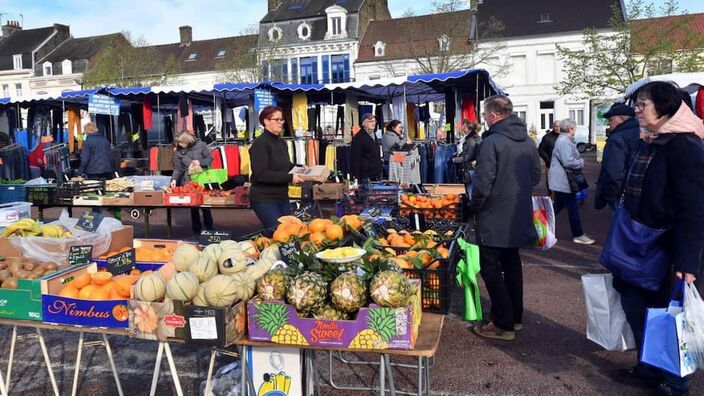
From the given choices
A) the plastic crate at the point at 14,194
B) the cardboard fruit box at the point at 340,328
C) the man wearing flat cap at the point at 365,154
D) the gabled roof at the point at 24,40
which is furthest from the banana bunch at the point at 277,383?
the gabled roof at the point at 24,40

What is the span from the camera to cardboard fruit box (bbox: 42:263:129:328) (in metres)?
2.65

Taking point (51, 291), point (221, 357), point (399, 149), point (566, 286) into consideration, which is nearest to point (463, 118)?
point (399, 149)

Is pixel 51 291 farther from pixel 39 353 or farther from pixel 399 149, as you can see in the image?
pixel 399 149

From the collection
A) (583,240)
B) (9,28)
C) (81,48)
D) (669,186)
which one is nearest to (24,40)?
(9,28)

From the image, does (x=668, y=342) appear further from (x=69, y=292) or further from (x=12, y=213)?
(x=12, y=213)

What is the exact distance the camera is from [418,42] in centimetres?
3569

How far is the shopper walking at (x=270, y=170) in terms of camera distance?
4.78 meters

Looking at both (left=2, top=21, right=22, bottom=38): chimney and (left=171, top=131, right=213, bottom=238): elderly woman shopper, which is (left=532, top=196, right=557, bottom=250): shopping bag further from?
(left=2, top=21, right=22, bottom=38): chimney

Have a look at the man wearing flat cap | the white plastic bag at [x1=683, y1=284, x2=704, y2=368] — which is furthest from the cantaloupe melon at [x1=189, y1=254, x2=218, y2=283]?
the man wearing flat cap

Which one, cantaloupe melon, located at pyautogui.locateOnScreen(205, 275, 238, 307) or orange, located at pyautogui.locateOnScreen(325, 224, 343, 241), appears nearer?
cantaloupe melon, located at pyautogui.locateOnScreen(205, 275, 238, 307)

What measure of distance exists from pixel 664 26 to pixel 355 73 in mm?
19887

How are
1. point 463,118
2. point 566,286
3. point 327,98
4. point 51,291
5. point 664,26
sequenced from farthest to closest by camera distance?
point 664,26
point 327,98
point 463,118
point 566,286
point 51,291

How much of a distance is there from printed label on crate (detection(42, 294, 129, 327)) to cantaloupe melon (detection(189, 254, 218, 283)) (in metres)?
0.34

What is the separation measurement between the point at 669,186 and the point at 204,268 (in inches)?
92.9
